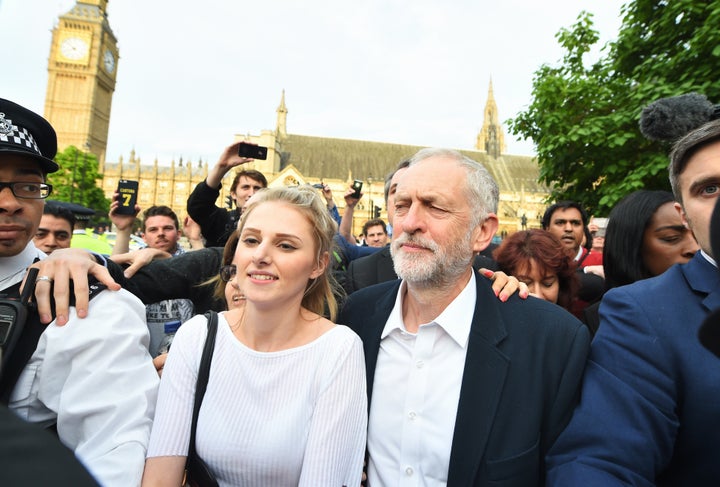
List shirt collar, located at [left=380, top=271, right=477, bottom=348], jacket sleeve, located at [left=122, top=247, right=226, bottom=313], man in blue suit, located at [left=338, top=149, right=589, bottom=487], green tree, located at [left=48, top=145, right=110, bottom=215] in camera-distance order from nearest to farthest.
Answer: man in blue suit, located at [left=338, top=149, right=589, bottom=487] → shirt collar, located at [left=380, top=271, right=477, bottom=348] → jacket sleeve, located at [left=122, top=247, right=226, bottom=313] → green tree, located at [left=48, top=145, right=110, bottom=215]

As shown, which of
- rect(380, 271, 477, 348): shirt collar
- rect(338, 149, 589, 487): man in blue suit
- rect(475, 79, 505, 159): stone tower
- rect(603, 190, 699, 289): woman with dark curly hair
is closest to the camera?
rect(338, 149, 589, 487): man in blue suit

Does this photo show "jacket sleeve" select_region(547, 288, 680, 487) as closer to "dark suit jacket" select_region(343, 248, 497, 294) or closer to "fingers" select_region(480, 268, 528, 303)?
"fingers" select_region(480, 268, 528, 303)

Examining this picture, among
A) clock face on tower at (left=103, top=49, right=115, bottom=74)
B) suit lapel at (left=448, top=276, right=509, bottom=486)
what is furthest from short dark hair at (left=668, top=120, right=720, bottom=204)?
clock face on tower at (left=103, top=49, right=115, bottom=74)

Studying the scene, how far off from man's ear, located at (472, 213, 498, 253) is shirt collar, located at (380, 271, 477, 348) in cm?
16

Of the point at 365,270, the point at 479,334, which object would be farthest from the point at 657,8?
the point at 479,334

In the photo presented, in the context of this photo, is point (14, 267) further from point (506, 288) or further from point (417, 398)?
point (506, 288)

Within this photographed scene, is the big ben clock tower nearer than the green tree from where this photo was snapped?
No

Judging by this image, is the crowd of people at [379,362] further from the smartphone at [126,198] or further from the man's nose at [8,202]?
the smartphone at [126,198]

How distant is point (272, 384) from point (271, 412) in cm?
11

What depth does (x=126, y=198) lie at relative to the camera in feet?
14.6

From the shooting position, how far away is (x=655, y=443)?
1447 mm

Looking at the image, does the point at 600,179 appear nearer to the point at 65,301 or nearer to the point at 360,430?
the point at 360,430

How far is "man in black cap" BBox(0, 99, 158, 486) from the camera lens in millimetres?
1506

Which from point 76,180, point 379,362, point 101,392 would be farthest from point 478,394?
point 76,180
